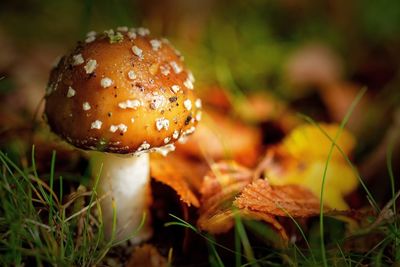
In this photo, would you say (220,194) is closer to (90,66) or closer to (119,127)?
(119,127)

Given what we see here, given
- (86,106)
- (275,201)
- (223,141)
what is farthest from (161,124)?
(223,141)

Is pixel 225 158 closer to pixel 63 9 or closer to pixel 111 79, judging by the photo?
pixel 111 79

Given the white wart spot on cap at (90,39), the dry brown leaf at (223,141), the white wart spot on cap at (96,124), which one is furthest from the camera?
the dry brown leaf at (223,141)

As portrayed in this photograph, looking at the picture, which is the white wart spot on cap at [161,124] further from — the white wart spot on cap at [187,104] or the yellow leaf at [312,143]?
the yellow leaf at [312,143]

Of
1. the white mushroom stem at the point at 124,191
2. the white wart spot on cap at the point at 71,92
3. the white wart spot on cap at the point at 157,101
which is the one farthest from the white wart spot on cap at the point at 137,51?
the white mushroom stem at the point at 124,191

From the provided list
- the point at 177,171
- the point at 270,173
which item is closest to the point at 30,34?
the point at 177,171

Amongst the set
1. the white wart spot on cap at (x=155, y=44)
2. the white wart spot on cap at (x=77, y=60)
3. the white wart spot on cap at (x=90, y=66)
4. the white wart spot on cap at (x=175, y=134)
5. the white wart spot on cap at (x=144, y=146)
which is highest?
the white wart spot on cap at (x=155, y=44)
